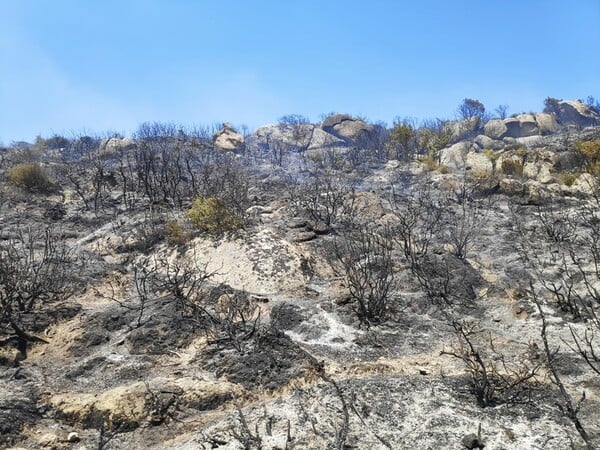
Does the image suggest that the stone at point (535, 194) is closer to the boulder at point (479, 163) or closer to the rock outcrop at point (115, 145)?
the boulder at point (479, 163)

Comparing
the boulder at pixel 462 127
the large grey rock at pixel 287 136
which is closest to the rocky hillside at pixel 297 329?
the boulder at pixel 462 127

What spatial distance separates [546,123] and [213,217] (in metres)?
40.4

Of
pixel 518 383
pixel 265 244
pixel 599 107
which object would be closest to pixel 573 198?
pixel 265 244

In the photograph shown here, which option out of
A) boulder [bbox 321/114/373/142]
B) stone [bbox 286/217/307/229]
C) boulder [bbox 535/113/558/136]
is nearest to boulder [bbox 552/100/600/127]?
boulder [bbox 535/113/558/136]

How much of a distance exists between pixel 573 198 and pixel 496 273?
7116mm

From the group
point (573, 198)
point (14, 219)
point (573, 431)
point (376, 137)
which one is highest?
point (376, 137)

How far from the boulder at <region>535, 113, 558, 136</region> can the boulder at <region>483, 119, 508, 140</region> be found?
303 centimetres

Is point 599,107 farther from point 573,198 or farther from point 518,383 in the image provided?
point 518,383

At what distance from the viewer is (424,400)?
449cm

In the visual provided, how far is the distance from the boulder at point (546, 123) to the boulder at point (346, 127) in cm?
→ 1530

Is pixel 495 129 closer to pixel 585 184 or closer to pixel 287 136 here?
pixel 287 136

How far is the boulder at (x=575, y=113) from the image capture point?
46188 millimetres

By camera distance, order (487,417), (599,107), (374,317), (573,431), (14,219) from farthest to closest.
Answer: (599,107) < (14,219) < (374,317) < (487,417) < (573,431)

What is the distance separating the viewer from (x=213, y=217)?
1045 centimetres
